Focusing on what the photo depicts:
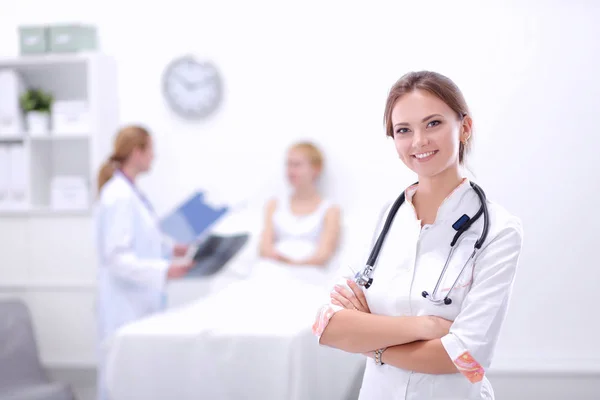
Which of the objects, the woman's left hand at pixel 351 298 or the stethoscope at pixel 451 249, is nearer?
the stethoscope at pixel 451 249

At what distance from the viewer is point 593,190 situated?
12.8ft

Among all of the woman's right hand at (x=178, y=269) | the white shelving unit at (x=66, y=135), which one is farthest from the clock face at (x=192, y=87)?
the woman's right hand at (x=178, y=269)

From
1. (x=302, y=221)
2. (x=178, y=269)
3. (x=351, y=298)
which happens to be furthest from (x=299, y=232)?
(x=351, y=298)

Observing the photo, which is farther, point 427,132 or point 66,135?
point 66,135

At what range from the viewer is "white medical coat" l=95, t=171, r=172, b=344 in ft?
10.6

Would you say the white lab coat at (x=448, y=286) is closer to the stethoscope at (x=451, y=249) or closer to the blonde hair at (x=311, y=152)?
the stethoscope at (x=451, y=249)

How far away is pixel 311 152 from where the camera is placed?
396cm

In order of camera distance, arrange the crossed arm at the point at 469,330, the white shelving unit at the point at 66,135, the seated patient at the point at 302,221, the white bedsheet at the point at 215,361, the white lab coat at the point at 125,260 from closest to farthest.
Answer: the crossed arm at the point at 469,330 < the white bedsheet at the point at 215,361 < the white lab coat at the point at 125,260 < the seated patient at the point at 302,221 < the white shelving unit at the point at 66,135

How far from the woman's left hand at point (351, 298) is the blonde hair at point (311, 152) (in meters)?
2.37

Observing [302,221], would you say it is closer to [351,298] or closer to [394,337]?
[351,298]

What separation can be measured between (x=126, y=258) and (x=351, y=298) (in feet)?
6.16

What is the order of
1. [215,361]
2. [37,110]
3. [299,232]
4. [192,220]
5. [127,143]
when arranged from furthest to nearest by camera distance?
[37,110] → [299,232] → [192,220] → [127,143] → [215,361]

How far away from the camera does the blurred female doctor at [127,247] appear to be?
3.23 m

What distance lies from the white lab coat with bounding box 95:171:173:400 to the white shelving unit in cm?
77
